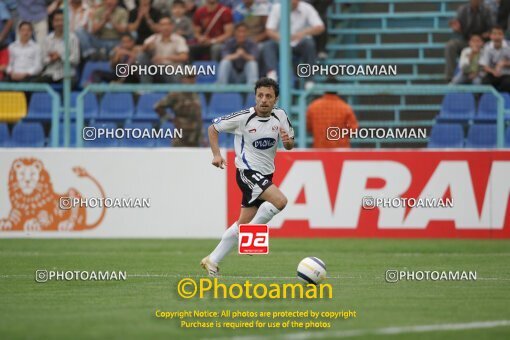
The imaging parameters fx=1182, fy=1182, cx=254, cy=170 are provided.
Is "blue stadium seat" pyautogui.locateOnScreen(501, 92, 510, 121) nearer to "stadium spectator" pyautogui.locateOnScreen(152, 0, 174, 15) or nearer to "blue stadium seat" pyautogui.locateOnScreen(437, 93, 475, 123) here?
"blue stadium seat" pyautogui.locateOnScreen(437, 93, 475, 123)

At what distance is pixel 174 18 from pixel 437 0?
17.6 ft

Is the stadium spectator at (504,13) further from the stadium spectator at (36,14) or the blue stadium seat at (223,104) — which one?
the stadium spectator at (36,14)

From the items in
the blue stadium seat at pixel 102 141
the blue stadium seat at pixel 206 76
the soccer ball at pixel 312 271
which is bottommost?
the soccer ball at pixel 312 271

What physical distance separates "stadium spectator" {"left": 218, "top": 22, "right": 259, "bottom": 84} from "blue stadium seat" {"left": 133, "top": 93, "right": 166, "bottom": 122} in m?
1.56

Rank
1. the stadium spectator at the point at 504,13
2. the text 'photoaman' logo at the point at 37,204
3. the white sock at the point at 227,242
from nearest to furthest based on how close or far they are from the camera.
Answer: the white sock at the point at 227,242 < the text 'photoaman' logo at the point at 37,204 < the stadium spectator at the point at 504,13

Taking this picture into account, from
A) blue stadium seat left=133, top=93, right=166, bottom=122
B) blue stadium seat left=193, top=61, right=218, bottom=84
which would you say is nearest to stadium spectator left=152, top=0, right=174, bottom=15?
blue stadium seat left=193, top=61, right=218, bottom=84

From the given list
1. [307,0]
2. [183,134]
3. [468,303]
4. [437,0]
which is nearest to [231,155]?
[183,134]

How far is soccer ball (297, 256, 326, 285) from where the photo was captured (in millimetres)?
12094

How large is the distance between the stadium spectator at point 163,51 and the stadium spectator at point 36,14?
2.56 meters

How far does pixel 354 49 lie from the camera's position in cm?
2358

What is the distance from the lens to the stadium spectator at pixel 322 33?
2253cm

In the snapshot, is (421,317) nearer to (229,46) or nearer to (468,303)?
(468,303)

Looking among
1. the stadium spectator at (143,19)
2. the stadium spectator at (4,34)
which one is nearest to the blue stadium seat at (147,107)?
the stadium spectator at (143,19)

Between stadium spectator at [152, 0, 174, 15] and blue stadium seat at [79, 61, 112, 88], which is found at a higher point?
stadium spectator at [152, 0, 174, 15]
